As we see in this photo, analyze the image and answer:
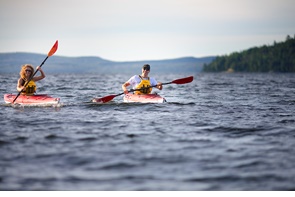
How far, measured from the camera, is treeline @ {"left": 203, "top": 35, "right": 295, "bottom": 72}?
13000 centimetres

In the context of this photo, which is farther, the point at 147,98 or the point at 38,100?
the point at 147,98

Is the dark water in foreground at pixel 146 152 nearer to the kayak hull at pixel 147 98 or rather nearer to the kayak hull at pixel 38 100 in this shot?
the kayak hull at pixel 38 100

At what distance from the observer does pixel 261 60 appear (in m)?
139

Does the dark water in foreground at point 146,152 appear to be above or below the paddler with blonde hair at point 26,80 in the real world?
below

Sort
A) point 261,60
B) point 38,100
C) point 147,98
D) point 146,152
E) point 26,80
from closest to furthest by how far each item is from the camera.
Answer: point 146,152 < point 38,100 < point 26,80 < point 147,98 < point 261,60

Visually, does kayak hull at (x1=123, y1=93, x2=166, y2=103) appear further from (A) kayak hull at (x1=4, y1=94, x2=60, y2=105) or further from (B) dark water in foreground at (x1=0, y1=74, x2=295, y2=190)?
(A) kayak hull at (x1=4, y1=94, x2=60, y2=105)

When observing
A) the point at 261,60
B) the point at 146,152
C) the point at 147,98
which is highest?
the point at 261,60

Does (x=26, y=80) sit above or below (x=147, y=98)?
above

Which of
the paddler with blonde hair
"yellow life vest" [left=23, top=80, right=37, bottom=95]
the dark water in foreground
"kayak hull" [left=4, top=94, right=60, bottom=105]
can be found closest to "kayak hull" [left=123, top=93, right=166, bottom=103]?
the dark water in foreground

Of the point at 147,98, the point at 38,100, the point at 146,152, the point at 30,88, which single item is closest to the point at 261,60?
the point at 147,98

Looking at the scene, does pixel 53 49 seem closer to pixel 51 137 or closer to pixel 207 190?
pixel 51 137

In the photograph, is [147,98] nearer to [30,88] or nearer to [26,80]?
[30,88]

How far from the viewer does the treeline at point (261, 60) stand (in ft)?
427

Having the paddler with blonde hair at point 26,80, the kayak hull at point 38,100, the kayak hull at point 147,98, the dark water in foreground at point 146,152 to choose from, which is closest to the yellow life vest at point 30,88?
the paddler with blonde hair at point 26,80
